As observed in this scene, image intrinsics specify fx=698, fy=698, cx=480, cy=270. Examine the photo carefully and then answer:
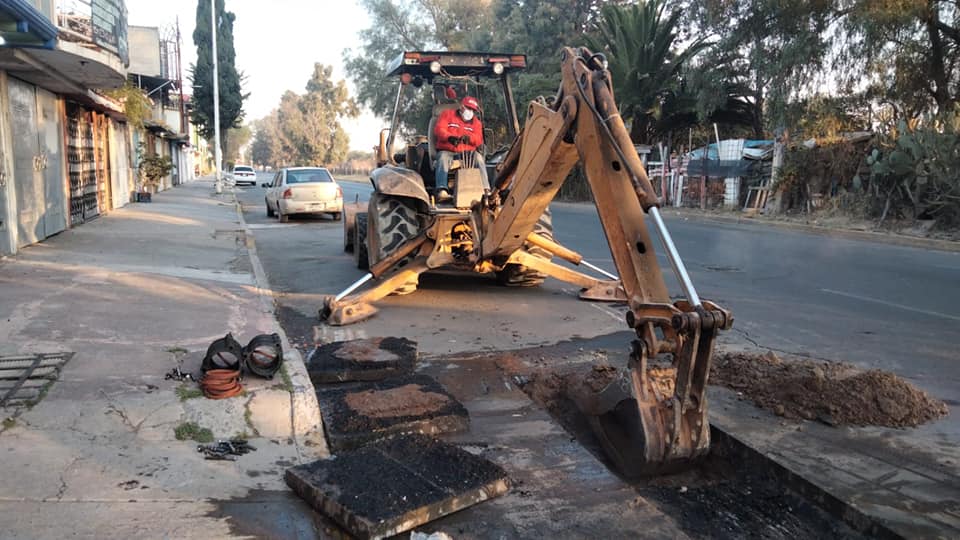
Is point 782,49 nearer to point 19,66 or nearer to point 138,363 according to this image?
point 19,66

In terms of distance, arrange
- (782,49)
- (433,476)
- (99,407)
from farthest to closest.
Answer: (782,49)
(99,407)
(433,476)

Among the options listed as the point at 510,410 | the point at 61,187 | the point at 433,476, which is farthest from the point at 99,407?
the point at 61,187

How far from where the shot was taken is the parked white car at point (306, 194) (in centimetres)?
1958

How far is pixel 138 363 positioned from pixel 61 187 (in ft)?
Answer: 33.7

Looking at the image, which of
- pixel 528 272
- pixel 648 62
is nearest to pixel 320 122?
pixel 648 62

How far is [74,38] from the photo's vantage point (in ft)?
36.8

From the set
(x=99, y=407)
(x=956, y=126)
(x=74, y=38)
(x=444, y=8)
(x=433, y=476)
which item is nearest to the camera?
Answer: (x=433, y=476)

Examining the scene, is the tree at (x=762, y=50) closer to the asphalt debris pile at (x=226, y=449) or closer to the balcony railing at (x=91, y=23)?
the balcony railing at (x=91, y=23)

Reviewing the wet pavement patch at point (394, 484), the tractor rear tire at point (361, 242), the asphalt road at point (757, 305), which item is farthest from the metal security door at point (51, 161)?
the wet pavement patch at point (394, 484)

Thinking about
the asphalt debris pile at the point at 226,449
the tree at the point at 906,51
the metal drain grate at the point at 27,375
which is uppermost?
the tree at the point at 906,51

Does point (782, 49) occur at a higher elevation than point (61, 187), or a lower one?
higher

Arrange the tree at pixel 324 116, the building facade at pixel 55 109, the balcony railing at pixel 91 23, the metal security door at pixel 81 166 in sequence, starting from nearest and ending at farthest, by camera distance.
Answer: the building facade at pixel 55 109, the balcony railing at pixel 91 23, the metal security door at pixel 81 166, the tree at pixel 324 116

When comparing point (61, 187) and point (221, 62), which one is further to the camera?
point (221, 62)

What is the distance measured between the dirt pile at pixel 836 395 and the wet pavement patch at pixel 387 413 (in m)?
2.16
